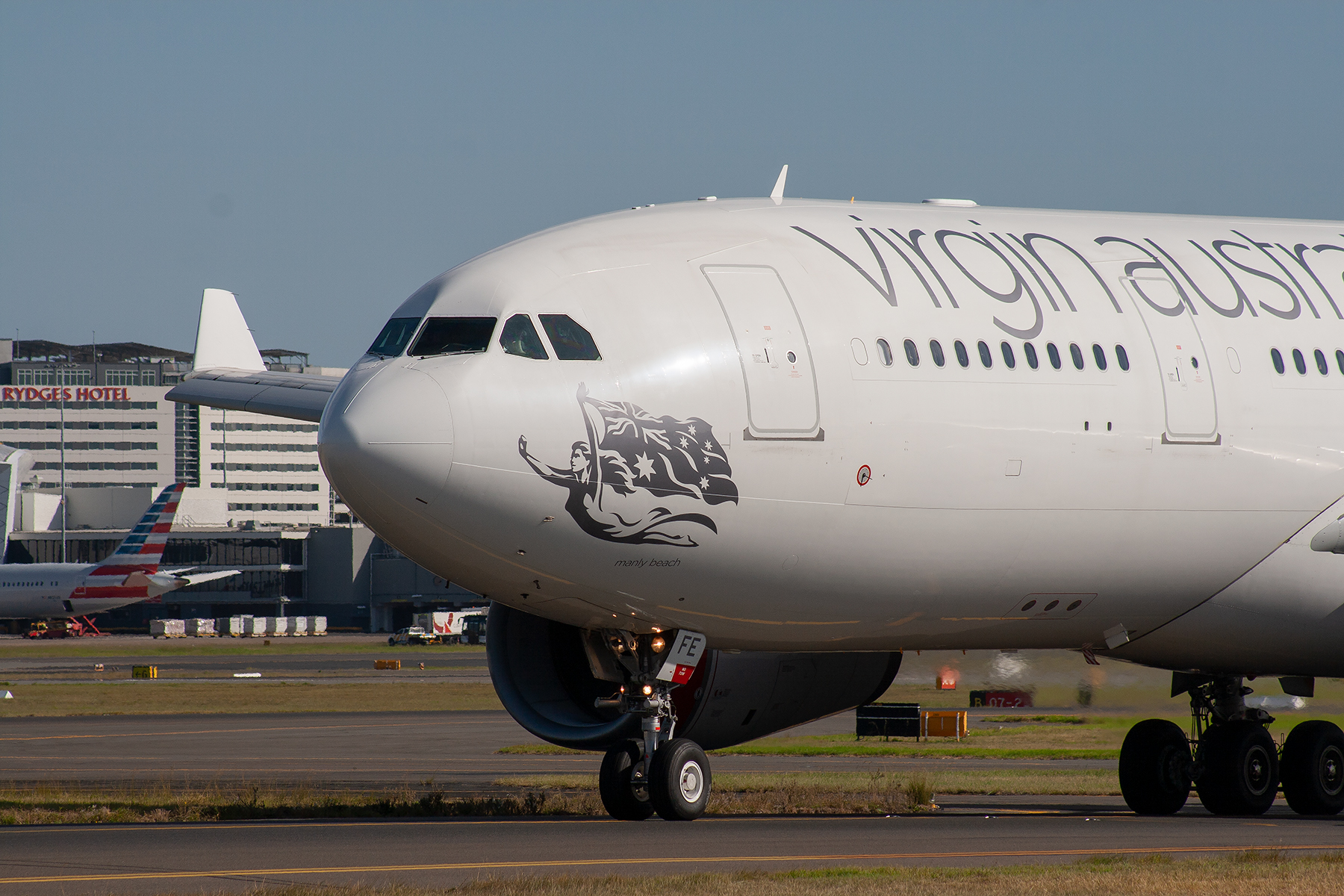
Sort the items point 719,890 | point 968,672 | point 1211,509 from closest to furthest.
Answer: point 719,890 → point 1211,509 → point 968,672

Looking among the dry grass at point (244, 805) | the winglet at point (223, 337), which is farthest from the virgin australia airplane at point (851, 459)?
the winglet at point (223, 337)

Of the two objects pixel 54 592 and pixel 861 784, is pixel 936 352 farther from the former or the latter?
pixel 54 592

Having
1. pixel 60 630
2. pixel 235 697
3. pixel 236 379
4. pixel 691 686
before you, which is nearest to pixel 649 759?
pixel 691 686

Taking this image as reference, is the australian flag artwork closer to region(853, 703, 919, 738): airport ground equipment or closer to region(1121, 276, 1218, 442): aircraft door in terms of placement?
region(1121, 276, 1218, 442): aircraft door

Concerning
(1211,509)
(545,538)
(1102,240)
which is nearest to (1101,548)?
(1211,509)

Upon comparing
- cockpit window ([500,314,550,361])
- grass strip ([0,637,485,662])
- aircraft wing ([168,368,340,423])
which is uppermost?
aircraft wing ([168,368,340,423])

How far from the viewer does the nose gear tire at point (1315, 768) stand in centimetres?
1802

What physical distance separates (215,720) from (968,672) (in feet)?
89.5

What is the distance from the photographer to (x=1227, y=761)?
18219 mm

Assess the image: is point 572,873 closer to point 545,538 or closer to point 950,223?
point 545,538

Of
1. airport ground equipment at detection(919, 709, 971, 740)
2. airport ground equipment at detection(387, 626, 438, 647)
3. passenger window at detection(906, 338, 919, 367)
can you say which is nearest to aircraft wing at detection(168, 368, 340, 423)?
passenger window at detection(906, 338, 919, 367)

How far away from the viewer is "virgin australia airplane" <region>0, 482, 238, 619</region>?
98.4 metres

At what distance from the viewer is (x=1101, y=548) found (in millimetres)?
15734

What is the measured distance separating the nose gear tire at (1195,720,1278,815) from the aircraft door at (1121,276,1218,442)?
407cm
